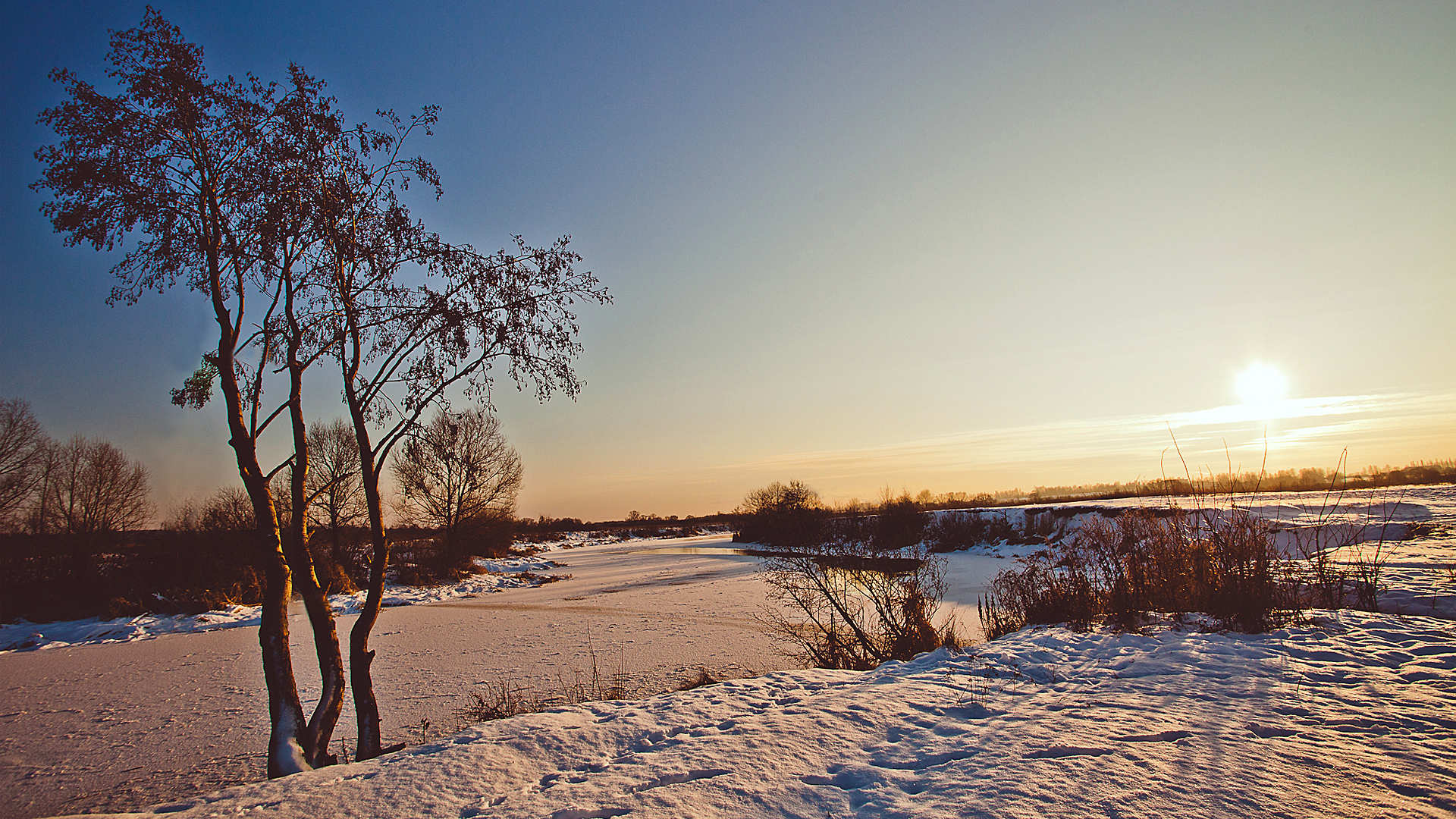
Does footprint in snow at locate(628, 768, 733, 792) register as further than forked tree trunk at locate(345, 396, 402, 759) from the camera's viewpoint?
No

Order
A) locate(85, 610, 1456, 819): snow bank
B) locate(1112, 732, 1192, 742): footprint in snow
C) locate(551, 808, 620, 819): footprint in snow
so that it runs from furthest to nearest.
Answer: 1. locate(1112, 732, 1192, 742): footprint in snow
2. locate(551, 808, 620, 819): footprint in snow
3. locate(85, 610, 1456, 819): snow bank

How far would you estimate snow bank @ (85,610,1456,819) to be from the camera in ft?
8.79

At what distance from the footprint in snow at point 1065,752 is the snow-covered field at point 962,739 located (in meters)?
0.02

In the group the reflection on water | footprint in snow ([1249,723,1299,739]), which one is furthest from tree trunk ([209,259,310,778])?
the reflection on water

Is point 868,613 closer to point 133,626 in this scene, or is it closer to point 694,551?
point 133,626

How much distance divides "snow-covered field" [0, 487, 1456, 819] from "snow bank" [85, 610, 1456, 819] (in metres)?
0.02

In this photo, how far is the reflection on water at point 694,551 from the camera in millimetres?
37719

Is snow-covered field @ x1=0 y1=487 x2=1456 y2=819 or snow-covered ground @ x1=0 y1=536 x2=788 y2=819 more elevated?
snow-covered field @ x1=0 y1=487 x2=1456 y2=819

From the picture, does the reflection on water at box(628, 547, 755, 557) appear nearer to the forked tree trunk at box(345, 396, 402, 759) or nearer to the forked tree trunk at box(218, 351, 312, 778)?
the forked tree trunk at box(345, 396, 402, 759)

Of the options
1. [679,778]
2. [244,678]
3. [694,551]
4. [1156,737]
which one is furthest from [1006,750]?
[694,551]

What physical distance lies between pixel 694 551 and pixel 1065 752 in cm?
3803

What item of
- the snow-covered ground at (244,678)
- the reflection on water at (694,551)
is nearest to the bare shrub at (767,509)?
the reflection on water at (694,551)

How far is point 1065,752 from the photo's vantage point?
3.18m

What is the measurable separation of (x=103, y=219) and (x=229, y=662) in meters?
9.70
